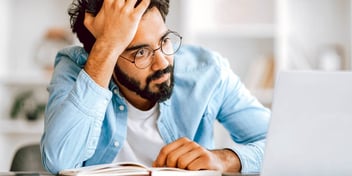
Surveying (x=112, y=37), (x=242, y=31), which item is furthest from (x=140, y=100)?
(x=242, y=31)

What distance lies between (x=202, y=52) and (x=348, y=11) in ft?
6.61

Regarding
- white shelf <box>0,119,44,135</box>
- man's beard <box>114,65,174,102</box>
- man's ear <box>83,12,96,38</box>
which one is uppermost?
man's ear <box>83,12,96,38</box>

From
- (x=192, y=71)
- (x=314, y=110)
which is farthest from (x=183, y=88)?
(x=314, y=110)

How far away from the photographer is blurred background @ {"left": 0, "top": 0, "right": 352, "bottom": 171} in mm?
3533

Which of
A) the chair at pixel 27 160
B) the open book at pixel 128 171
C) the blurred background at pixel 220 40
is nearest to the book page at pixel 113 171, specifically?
the open book at pixel 128 171

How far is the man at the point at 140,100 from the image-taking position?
1.42 meters

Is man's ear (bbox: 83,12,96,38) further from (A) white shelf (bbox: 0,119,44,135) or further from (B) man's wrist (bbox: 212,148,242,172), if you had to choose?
(A) white shelf (bbox: 0,119,44,135)

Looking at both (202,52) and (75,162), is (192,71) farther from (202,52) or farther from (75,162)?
(75,162)

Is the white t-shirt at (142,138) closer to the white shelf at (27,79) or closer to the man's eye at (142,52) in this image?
the man's eye at (142,52)

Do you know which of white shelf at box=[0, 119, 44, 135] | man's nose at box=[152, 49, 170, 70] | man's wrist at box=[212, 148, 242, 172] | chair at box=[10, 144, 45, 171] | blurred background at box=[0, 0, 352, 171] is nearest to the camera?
man's wrist at box=[212, 148, 242, 172]

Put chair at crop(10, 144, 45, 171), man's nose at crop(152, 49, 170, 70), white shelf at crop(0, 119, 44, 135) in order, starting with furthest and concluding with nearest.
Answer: white shelf at crop(0, 119, 44, 135) < chair at crop(10, 144, 45, 171) < man's nose at crop(152, 49, 170, 70)

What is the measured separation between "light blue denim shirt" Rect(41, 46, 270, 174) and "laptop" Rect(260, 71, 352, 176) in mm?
396

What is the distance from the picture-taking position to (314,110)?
1.01 m

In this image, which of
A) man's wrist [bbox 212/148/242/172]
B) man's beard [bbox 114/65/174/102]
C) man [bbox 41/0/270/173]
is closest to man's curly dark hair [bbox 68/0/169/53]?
man [bbox 41/0/270/173]
